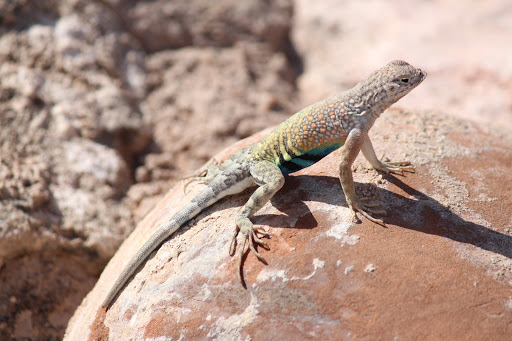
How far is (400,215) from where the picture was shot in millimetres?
3564

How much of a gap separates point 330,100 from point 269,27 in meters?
5.04

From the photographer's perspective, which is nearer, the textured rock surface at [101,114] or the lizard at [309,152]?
the lizard at [309,152]

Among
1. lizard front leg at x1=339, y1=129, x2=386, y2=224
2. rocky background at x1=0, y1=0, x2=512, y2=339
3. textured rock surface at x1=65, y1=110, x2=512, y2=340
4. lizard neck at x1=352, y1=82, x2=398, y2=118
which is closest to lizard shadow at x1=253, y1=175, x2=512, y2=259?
textured rock surface at x1=65, y1=110, x2=512, y2=340

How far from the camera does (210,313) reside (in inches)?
123

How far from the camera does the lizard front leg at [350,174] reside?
354 centimetres

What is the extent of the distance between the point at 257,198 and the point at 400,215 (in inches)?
44.4

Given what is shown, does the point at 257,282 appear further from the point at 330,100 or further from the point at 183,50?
the point at 183,50

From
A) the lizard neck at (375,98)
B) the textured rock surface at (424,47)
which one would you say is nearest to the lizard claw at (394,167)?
the lizard neck at (375,98)

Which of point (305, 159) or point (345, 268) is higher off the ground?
→ point (305, 159)

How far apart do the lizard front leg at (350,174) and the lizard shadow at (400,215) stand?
12cm

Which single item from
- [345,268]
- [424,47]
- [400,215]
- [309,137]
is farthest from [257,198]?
[424,47]

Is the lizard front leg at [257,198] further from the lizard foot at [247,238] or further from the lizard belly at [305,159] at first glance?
the lizard belly at [305,159]

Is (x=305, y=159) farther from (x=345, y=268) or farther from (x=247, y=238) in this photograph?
(x=345, y=268)

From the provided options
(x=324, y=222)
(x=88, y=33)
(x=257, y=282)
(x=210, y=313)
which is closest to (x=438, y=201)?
(x=324, y=222)
